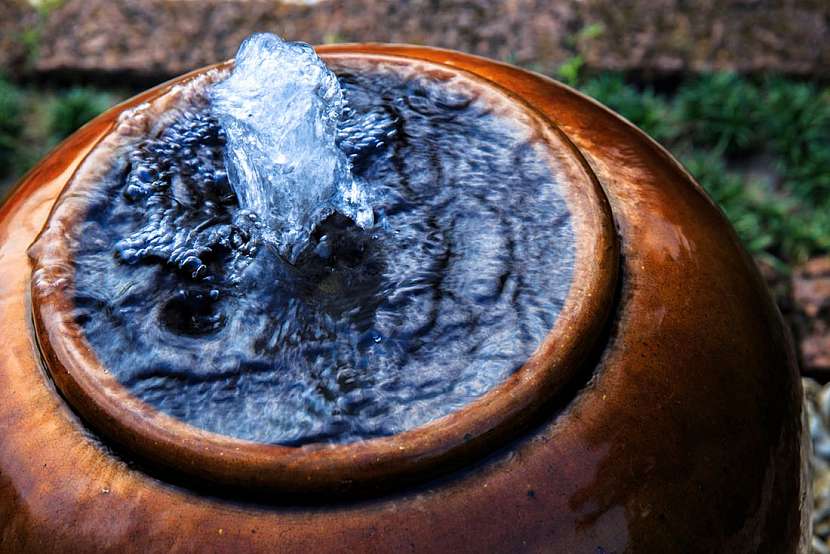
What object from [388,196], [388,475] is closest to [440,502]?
[388,475]

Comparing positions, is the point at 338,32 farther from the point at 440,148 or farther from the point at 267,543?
the point at 267,543

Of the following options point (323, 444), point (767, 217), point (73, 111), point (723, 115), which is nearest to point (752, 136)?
point (723, 115)

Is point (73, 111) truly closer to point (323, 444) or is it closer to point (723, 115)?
point (723, 115)

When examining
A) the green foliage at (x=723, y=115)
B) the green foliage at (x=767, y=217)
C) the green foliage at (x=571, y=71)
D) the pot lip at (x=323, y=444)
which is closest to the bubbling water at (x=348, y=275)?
the pot lip at (x=323, y=444)

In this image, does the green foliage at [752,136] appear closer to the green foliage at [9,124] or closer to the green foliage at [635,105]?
the green foliage at [635,105]

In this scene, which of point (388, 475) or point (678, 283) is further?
point (678, 283)

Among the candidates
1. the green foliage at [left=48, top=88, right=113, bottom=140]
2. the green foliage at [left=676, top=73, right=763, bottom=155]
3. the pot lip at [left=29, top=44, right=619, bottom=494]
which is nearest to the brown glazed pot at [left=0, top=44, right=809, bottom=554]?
the pot lip at [left=29, top=44, right=619, bottom=494]
